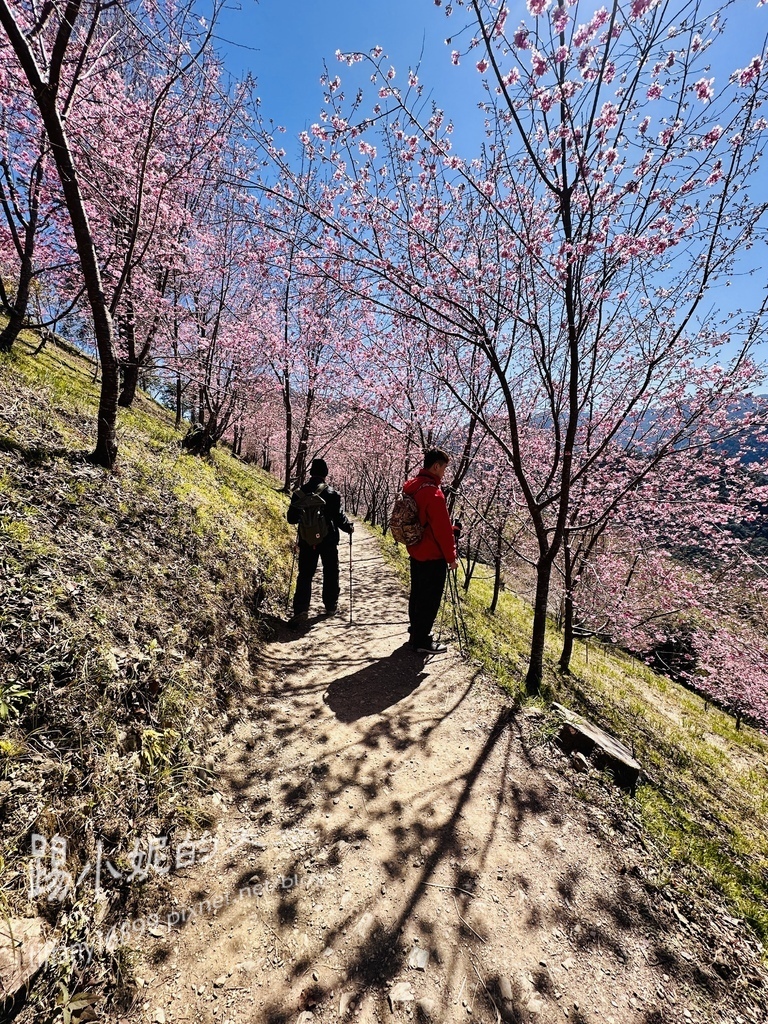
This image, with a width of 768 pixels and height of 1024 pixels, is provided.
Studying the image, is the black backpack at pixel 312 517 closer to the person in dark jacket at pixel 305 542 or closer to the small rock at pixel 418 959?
the person in dark jacket at pixel 305 542

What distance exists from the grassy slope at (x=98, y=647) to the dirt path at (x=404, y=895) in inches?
16.5

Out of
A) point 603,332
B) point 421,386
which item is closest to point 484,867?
point 603,332

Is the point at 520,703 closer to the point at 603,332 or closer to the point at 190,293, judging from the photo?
the point at 603,332

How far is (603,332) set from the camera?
249 inches

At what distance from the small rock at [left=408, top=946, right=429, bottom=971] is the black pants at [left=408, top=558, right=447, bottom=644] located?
3.82m

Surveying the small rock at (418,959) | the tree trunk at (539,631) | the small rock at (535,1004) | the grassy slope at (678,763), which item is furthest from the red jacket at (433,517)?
the small rock at (535,1004)

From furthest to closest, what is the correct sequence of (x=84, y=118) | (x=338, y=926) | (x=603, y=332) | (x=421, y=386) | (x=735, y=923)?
(x=421, y=386) < (x=84, y=118) < (x=603, y=332) < (x=735, y=923) < (x=338, y=926)

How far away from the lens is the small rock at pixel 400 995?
223cm

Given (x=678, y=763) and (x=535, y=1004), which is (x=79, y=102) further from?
(x=678, y=763)

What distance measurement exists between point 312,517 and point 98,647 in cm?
371

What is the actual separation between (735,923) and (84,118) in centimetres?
1321

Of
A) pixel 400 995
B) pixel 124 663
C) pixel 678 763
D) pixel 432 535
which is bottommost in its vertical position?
pixel 678 763

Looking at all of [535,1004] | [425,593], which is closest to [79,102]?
[425,593]

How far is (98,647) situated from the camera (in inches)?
117
